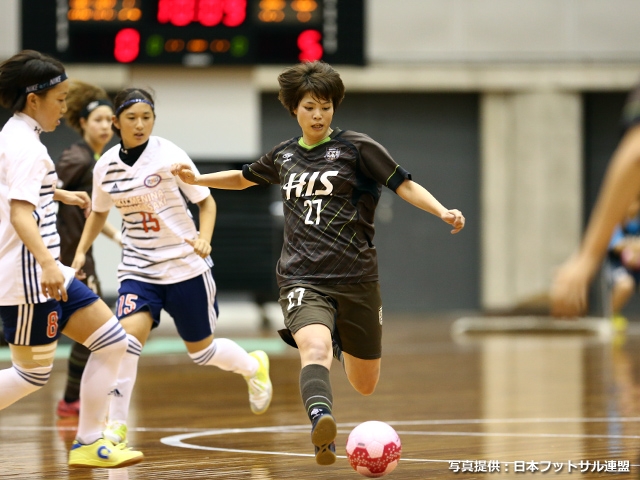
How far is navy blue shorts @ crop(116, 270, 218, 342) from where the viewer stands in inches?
182

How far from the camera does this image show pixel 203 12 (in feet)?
33.7

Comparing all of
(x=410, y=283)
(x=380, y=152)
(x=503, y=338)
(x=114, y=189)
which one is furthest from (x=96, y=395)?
(x=410, y=283)

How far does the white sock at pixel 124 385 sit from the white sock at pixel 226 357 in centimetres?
42

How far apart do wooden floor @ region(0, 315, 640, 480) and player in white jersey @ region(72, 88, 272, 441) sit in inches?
24.3

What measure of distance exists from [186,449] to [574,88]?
1131 centimetres

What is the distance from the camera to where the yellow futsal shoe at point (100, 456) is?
13.5 ft

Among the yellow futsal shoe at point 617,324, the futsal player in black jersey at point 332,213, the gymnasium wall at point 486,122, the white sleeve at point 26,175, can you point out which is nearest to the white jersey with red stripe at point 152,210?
the futsal player in black jersey at point 332,213

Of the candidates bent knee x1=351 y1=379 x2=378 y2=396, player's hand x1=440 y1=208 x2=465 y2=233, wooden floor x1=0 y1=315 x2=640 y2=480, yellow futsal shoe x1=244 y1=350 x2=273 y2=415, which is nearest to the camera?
player's hand x1=440 y1=208 x2=465 y2=233

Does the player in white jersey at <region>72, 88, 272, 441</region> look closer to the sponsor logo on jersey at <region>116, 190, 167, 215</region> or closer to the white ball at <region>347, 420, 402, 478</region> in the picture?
the sponsor logo on jersey at <region>116, 190, 167, 215</region>

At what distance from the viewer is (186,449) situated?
15.0 feet

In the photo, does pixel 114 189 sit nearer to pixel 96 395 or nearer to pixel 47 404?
pixel 96 395

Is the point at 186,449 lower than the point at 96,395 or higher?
lower

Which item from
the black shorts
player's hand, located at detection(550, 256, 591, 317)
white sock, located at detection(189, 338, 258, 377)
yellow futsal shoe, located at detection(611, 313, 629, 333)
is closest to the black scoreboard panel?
yellow futsal shoe, located at detection(611, 313, 629, 333)

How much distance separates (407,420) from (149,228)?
1814 millimetres
